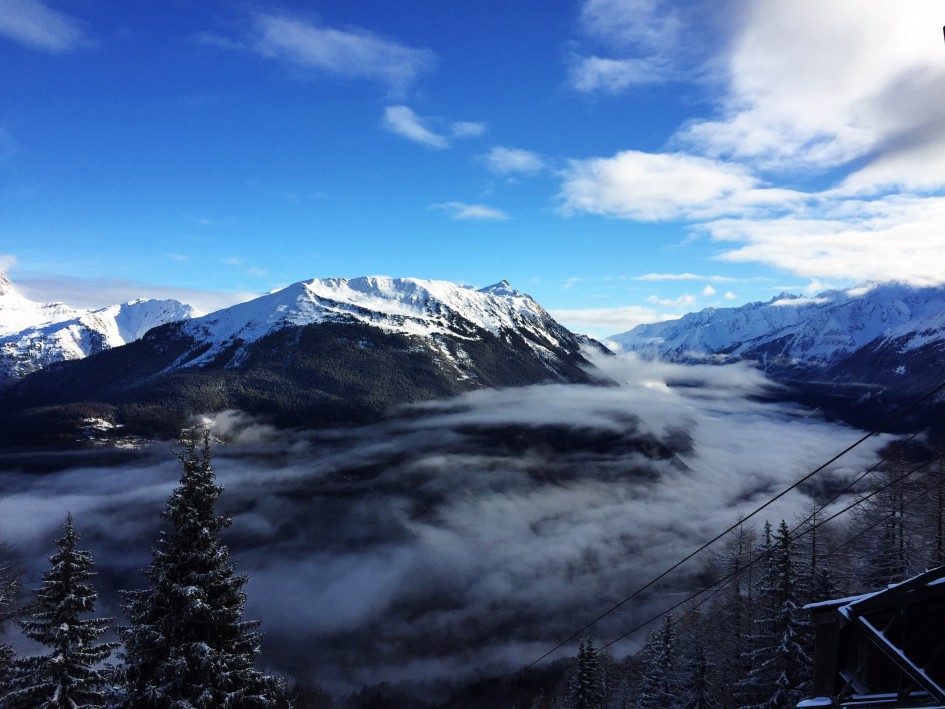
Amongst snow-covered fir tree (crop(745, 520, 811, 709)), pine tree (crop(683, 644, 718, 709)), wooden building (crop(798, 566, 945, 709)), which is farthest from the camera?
pine tree (crop(683, 644, 718, 709))

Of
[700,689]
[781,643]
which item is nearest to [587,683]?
[700,689]

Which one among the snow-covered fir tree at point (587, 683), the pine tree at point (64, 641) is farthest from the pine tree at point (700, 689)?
the pine tree at point (64, 641)

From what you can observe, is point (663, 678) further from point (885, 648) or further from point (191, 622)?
point (191, 622)

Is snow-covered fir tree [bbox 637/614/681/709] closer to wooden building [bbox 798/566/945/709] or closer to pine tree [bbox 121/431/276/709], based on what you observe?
wooden building [bbox 798/566/945/709]

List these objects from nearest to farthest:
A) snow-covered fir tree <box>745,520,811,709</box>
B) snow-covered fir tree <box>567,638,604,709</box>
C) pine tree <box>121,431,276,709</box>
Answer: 1. pine tree <box>121,431,276,709</box>
2. snow-covered fir tree <box>745,520,811,709</box>
3. snow-covered fir tree <box>567,638,604,709</box>

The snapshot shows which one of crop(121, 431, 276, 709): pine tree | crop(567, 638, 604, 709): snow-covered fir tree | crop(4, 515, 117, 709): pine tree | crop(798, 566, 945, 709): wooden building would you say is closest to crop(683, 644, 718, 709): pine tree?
crop(567, 638, 604, 709): snow-covered fir tree

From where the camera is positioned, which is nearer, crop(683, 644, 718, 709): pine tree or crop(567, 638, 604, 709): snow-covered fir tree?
crop(683, 644, 718, 709): pine tree

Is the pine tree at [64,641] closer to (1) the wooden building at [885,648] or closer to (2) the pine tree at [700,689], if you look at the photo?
(1) the wooden building at [885,648]
